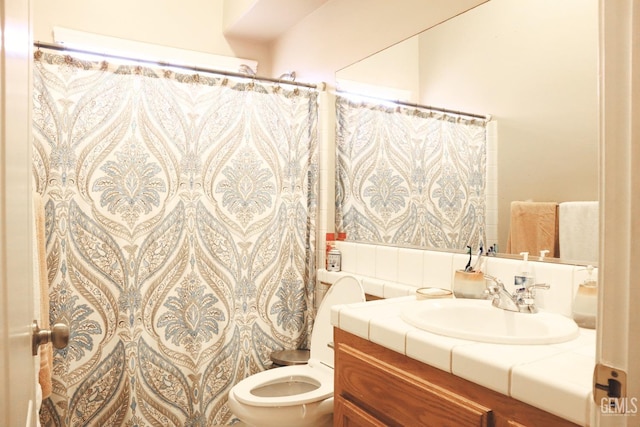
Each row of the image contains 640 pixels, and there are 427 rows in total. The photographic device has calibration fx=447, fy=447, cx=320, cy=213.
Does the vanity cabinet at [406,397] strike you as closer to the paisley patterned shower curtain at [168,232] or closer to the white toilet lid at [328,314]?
the white toilet lid at [328,314]

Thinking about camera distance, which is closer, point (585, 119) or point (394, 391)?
point (394, 391)

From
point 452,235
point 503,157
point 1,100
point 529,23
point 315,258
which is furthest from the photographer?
point 315,258

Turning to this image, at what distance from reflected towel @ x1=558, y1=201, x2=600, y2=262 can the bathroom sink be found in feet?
0.65

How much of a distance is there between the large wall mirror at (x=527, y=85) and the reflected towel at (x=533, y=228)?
2cm

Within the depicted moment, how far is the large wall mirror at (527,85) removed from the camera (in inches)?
51.8

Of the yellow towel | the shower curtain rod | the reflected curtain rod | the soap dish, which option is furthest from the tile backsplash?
the yellow towel

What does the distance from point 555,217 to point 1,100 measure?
55.8 inches

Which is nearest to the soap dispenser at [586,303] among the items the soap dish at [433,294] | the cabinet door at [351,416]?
the soap dish at [433,294]

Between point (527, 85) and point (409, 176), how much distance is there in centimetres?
64

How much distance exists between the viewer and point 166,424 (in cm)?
204

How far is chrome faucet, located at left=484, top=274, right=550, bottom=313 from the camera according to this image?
1320mm

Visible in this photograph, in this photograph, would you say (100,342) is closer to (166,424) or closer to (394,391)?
(166,424)

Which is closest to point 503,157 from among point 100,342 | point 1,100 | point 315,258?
point 315,258

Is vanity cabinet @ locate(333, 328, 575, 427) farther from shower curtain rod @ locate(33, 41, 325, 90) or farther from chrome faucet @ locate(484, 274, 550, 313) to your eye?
shower curtain rod @ locate(33, 41, 325, 90)
